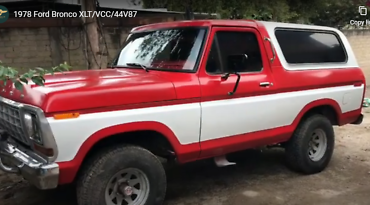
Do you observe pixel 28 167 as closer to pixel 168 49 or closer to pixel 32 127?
pixel 32 127

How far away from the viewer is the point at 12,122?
3.76m

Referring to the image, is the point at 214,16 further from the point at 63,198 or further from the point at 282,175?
the point at 63,198

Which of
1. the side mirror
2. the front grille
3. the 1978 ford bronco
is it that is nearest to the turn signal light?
the 1978 ford bronco

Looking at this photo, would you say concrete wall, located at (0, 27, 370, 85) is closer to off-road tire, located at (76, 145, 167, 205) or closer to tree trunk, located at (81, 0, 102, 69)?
tree trunk, located at (81, 0, 102, 69)

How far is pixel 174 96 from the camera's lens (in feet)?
12.8

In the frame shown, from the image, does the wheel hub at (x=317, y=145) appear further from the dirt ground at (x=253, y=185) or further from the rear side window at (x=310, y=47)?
the rear side window at (x=310, y=47)

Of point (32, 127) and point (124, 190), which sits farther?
point (124, 190)

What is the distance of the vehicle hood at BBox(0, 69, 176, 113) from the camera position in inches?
130

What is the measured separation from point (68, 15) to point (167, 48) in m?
5.69

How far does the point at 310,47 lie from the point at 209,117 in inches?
83.2

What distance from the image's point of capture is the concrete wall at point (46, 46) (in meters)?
7.87

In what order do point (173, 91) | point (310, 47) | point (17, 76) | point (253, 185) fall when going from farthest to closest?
point (310, 47), point (253, 185), point (173, 91), point (17, 76)

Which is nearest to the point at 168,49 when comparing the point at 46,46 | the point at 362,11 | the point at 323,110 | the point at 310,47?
the point at 310,47

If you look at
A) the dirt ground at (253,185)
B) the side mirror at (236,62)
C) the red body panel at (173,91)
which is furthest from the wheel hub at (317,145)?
the side mirror at (236,62)
